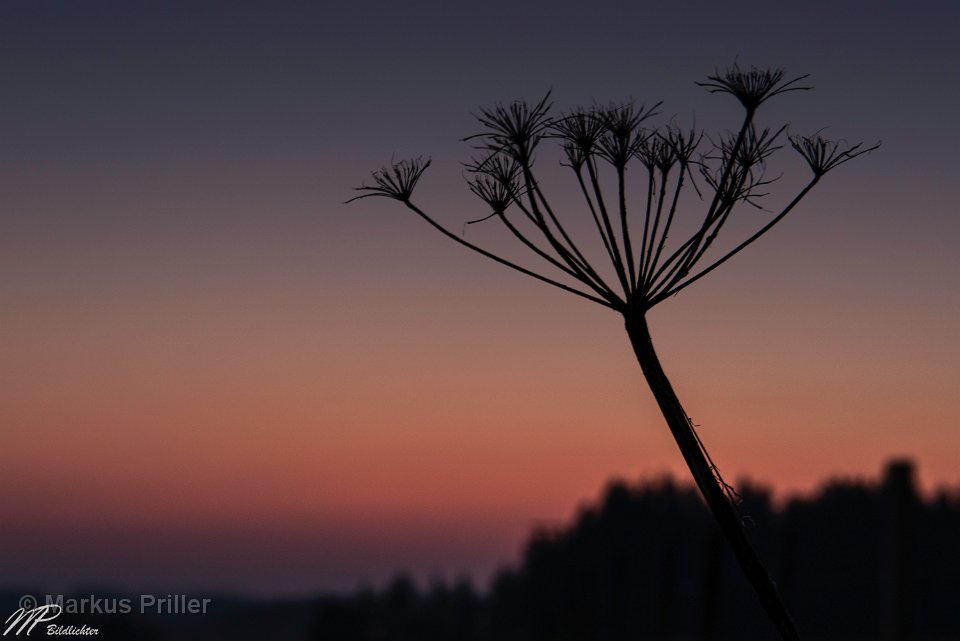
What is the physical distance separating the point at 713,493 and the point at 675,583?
97823 mm

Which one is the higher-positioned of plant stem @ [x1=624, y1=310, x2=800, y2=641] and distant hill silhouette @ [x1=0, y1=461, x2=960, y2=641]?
distant hill silhouette @ [x1=0, y1=461, x2=960, y2=641]

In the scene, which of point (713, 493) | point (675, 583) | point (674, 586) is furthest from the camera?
point (675, 583)

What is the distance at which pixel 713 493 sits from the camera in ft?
7.58

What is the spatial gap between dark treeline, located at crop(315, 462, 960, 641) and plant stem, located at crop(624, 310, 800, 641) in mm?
17491

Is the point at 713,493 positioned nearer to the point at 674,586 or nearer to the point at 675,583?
the point at 674,586

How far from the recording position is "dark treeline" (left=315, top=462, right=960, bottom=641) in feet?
292

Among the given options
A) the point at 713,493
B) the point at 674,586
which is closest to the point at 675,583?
the point at 674,586

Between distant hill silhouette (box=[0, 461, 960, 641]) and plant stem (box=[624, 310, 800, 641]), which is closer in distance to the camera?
plant stem (box=[624, 310, 800, 641])

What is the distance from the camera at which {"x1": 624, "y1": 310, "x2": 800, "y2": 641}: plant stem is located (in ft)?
7.54

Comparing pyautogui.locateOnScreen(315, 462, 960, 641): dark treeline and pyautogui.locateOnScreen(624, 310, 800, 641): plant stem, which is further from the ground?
pyautogui.locateOnScreen(315, 462, 960, 641): dark treeline

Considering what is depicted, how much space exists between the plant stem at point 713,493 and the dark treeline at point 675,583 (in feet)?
57.4

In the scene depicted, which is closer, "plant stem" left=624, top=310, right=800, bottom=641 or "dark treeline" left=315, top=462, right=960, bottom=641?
"plant stem" left=624, top=310, right=800, bottom=641

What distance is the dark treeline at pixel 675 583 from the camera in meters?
88.9

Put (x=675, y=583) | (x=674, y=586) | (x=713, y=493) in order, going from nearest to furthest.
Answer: (x=713, y=493) → (x=674, y=586) → (x=675, y=583)
